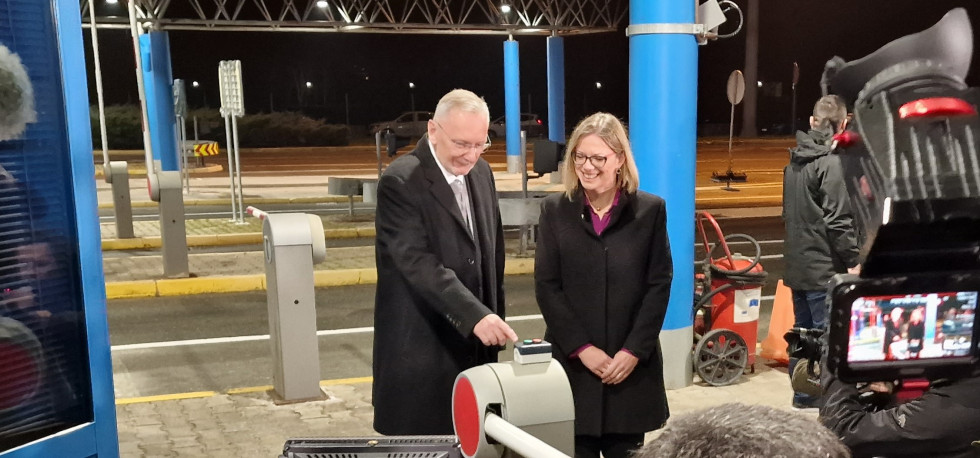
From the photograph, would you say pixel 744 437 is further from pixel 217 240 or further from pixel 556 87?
pixel 556 87

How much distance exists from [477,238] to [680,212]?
253cm

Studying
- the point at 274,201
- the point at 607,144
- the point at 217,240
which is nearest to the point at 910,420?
the point at 607,144

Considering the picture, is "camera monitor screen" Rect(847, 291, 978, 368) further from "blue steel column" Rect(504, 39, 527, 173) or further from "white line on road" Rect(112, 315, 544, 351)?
"blue steel column" Rect(504, 39, 527, 173)

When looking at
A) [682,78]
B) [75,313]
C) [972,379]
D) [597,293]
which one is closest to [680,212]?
[682,78]

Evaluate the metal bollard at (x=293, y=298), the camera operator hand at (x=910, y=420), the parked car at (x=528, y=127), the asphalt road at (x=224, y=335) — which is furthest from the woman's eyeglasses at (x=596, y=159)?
the parked car at (x=528, y=127)

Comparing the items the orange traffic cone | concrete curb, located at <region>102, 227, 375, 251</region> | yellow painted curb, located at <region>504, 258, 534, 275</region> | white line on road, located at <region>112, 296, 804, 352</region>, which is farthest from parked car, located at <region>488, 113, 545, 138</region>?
the orange traffic cone

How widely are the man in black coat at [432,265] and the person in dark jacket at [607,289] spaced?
28 centimetres

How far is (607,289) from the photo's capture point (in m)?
3.41

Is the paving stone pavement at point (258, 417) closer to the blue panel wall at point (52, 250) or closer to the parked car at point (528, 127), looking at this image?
the blue panel wall at point (52, 250)

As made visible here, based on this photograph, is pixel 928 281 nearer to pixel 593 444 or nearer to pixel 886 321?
pixel 886 321

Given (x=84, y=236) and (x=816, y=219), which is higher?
(x=84, y=236)

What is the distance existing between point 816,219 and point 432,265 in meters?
2.91

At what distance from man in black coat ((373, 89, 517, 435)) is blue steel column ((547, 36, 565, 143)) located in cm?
2052

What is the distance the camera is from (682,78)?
17.8 ft
